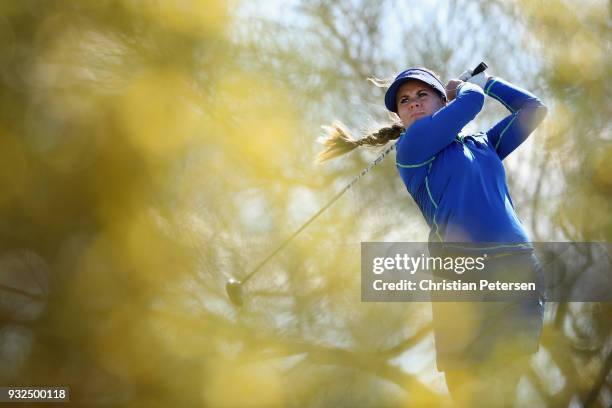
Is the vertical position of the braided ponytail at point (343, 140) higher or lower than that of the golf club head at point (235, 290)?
higher

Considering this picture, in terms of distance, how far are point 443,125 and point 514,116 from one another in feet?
0.79

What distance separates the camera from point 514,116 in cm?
174

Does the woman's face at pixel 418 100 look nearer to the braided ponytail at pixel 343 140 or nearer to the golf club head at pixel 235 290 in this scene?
the braided ponytail at pixel 343 140

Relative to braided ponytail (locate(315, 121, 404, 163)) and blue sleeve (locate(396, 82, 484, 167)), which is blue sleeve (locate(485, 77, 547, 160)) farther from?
braided ponytail (locate(315, 121, 404, 163))

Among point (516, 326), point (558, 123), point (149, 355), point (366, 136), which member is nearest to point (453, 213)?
point (516, 326)

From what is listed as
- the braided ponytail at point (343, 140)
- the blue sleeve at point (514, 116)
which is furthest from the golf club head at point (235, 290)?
the blue sleeve at point (514, 116)

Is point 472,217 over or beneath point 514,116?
beneath

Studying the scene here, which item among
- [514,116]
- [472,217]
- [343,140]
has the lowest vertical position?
[472,217]

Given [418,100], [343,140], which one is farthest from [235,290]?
[418,100]

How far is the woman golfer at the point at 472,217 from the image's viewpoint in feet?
4.98

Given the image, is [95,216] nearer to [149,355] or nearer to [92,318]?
[92,318]

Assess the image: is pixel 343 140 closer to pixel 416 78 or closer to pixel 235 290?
pixel 416 78

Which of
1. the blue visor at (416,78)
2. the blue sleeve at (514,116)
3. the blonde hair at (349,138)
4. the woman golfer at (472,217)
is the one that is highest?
the blonde hair at (349,138)

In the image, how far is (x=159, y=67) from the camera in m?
3.91
